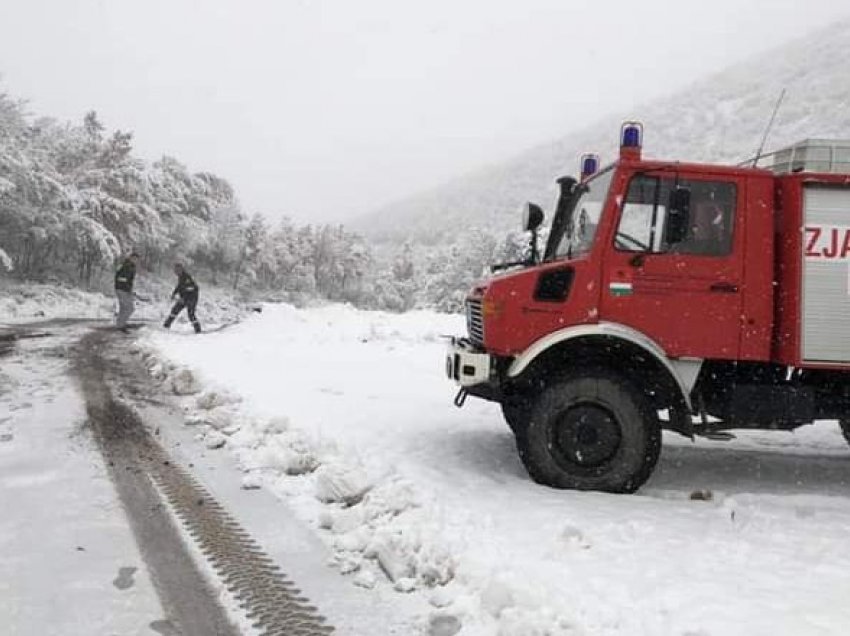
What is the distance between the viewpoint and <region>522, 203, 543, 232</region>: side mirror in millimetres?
7039

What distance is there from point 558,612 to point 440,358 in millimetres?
10205

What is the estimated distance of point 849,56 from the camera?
116312 millimetres

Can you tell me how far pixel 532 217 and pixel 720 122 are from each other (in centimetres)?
12680

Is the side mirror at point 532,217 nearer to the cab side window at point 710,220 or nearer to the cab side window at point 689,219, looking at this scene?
the cab side window at point 689,219

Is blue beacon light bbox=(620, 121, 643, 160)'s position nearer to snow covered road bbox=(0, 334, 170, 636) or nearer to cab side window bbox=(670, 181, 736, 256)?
cab side window bbox=(670, 181, 736, 256)

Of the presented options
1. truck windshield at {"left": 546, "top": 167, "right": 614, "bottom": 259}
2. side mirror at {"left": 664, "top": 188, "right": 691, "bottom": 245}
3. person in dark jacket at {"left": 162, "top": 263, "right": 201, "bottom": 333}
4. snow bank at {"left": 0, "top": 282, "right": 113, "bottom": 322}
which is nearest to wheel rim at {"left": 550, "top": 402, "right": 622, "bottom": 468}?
truck windshield at {"left": 546, "top": 167, "right": 614, "bottom": 259}

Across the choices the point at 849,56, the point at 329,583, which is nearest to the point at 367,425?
the point at 329,583

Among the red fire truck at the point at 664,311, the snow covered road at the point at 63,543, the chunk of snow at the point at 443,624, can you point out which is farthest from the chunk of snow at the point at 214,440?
the chunk of snow at the point at 443,624

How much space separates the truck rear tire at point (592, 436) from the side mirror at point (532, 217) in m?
1.78

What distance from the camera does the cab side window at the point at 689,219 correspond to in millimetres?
5945

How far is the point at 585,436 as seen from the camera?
19.3 ft

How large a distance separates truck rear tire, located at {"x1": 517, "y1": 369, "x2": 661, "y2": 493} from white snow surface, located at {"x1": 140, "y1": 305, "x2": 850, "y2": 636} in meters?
0.19

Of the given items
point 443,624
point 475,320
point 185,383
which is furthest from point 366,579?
point 185,383

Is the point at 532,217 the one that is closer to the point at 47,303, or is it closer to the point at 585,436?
the point at 585,436
